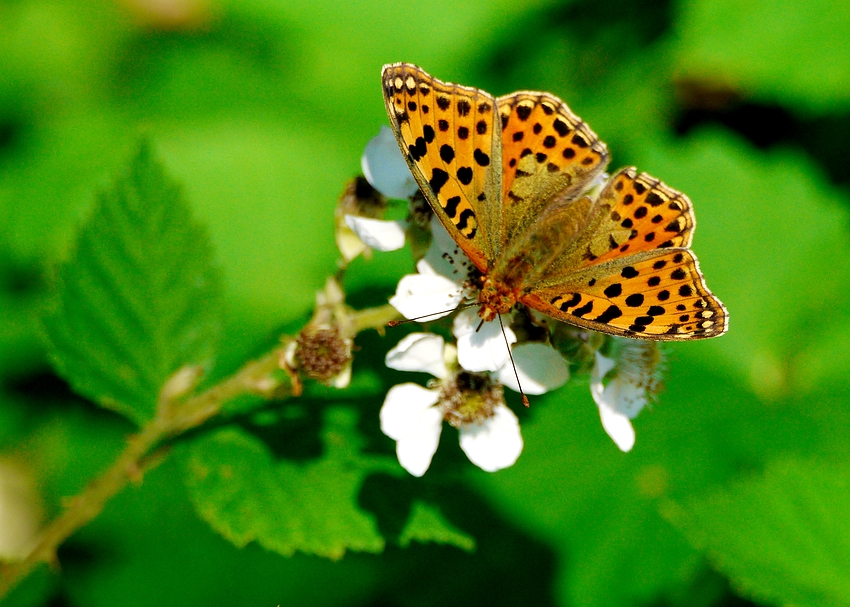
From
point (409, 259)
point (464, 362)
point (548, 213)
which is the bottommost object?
point (409, 259)

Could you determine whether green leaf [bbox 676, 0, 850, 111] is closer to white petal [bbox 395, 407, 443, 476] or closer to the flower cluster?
the flower cluster

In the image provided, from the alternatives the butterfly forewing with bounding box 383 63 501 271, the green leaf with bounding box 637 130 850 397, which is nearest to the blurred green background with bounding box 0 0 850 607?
the green leaf with bounding box 637 130 850 397

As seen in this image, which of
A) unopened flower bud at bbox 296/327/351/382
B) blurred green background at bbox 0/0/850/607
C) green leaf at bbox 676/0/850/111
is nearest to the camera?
unopened flower bud at bbox 296/327/351/382

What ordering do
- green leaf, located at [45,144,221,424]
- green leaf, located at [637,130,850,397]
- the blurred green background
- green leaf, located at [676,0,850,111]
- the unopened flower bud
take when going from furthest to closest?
green leaf, located at [676,0,850,111] < green leaf, located at [637,130,850,397] < the blurred green background < green leaf, located at [45,144,221,424] < the unopened flower bud

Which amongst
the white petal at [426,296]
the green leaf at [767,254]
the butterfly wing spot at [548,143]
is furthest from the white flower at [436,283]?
the green leaf at [767,254]

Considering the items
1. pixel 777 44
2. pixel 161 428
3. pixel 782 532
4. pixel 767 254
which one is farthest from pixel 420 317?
pixel 777 44

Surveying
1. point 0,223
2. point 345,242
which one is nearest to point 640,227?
point 345,242

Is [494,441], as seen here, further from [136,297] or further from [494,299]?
[136,297]

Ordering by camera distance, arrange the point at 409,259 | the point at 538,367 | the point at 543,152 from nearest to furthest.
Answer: the point at 538,367, the point at 543,152, the point at 409,259
